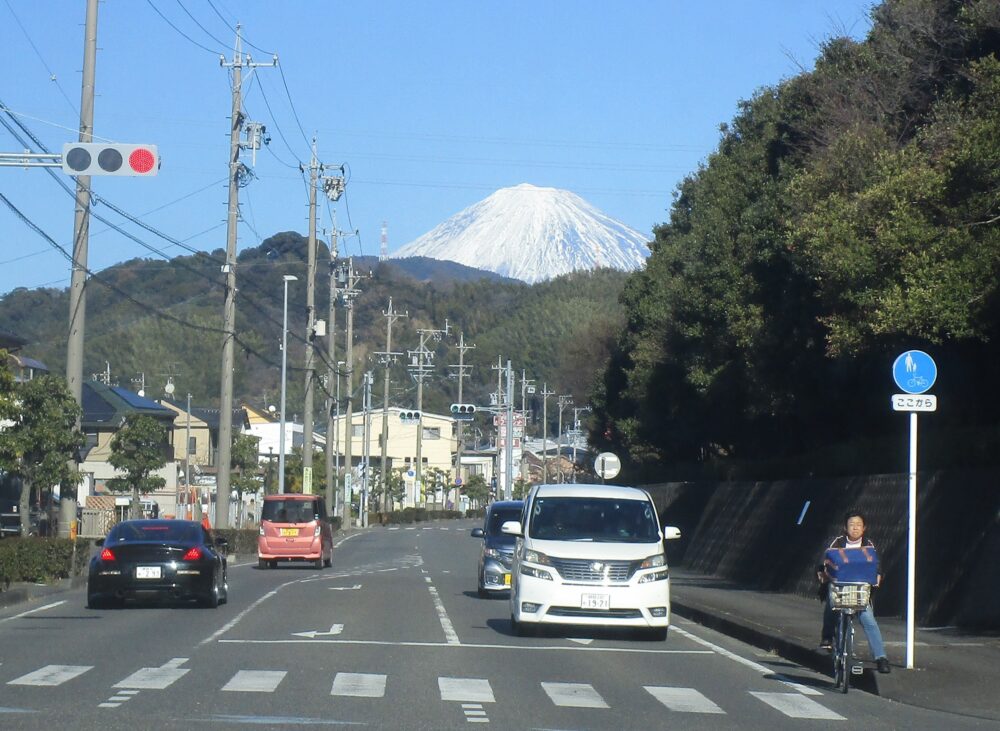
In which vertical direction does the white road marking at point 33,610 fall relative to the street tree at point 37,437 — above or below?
below

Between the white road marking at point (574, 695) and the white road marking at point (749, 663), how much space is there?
6.86ft

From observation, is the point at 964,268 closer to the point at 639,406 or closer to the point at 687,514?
the point at 687,514

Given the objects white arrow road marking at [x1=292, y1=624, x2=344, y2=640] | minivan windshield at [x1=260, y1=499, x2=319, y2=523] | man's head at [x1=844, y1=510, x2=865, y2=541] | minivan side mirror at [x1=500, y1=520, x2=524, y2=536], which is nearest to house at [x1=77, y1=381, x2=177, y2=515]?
minivan windshield at [x1=260, y1=499, x2=319, y2=523]

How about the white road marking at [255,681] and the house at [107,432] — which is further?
the house at [107,432]

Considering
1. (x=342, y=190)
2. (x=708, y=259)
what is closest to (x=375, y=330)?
(x=342, y=190)

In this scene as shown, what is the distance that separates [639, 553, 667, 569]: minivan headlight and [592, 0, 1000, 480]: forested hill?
14.2ft

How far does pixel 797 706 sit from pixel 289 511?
85.0 feet

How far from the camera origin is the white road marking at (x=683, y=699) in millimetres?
10953

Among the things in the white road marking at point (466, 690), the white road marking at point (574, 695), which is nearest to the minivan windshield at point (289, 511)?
the white road marking at point (466, 690)

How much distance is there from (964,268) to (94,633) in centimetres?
1179

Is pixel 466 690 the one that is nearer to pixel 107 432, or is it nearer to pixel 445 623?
pixel 445 623

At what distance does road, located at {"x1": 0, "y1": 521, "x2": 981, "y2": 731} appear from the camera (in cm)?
1007

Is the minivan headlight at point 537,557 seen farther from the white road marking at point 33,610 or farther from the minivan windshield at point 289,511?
the minivan windshield at point 289,511

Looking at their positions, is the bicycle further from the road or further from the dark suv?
the dark suv
